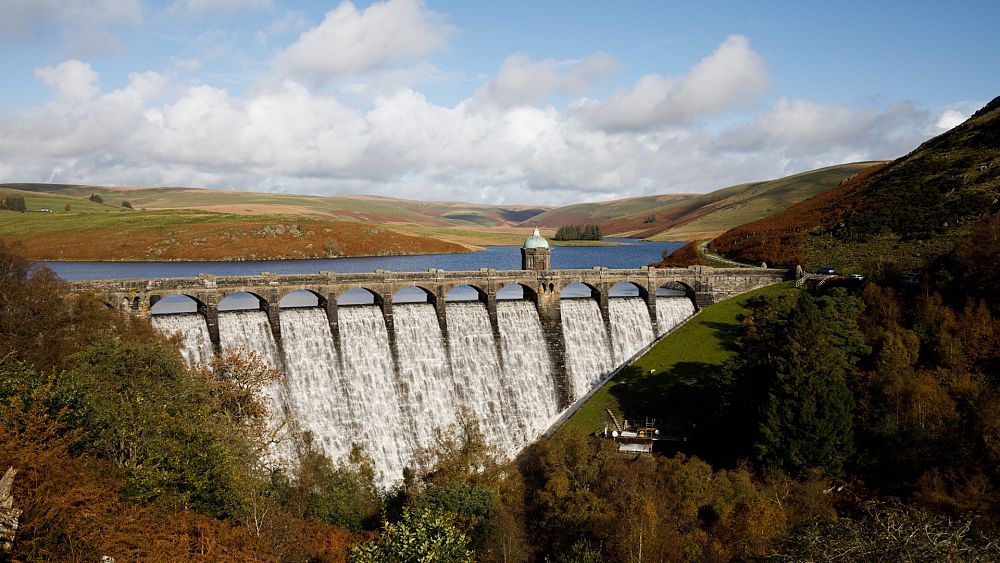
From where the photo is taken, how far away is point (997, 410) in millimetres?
47000

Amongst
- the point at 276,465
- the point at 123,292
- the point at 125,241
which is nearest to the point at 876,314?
the point at 276,465

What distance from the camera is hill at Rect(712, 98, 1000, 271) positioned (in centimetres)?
9425

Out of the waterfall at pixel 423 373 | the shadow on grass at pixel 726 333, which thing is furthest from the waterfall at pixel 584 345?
the waterfall at pixel 423 373

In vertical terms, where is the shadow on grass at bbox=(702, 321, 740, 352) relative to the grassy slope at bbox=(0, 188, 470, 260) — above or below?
below

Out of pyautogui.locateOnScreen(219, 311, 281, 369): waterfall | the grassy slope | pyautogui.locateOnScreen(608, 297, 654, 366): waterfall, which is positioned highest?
the grassy slope

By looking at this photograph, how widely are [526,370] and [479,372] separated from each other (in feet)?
19.8

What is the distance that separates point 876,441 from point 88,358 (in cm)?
5948

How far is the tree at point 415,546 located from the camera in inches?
1101

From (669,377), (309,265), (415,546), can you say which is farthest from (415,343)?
(309,265)

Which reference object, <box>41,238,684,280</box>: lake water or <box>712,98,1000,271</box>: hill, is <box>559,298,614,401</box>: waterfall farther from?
<box>41,238,684,280</box>: lake water

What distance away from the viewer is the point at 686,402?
234 feet

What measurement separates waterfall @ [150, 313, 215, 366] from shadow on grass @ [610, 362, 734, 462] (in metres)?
43.4

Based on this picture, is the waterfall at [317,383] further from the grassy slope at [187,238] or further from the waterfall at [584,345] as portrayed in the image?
the grassy slope at [187,238]

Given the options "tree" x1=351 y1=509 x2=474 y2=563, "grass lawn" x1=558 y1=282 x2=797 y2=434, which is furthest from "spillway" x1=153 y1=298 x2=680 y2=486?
"tree" x1=351 y1=509 x2=474 y2=563
